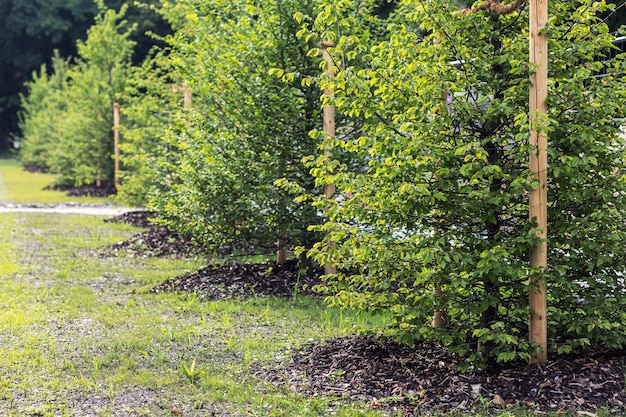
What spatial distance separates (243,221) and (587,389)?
421 centimetres

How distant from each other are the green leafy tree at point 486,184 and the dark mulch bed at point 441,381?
15 centimetres

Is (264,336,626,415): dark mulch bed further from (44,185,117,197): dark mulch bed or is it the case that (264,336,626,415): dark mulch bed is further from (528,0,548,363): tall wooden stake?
(44,185,117,197): dark mulch bed

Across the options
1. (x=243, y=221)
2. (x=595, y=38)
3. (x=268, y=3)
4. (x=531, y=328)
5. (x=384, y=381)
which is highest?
(x=268, y=3)

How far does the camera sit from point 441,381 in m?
4.36

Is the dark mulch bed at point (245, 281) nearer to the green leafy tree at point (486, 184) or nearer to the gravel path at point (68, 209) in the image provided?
the green leafy tree at point (486, 184)

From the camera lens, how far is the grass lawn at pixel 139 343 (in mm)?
4203

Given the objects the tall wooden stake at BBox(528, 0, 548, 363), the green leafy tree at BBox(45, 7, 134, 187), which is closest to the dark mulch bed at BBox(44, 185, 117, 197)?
the green leafy tree at BBox(45, 7, 134, 187)

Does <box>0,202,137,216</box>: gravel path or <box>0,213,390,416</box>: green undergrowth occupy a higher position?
<box>0,202,137,216</box>: gravel path

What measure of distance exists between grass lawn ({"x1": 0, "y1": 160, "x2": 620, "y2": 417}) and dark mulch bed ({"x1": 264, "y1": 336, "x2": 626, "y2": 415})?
183mm

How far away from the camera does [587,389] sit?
4004 mm

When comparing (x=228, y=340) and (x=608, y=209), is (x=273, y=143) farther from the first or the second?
(x=608, y=209)

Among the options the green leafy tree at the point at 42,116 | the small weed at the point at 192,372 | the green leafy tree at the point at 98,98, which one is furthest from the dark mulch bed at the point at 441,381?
the green leafy tree at the point at 42,116

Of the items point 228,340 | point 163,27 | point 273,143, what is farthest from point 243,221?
point 163,27

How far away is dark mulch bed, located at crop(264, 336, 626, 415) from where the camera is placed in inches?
157
